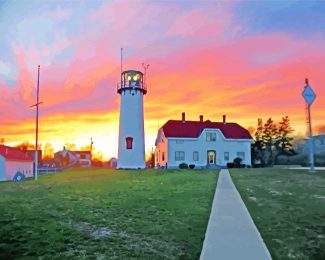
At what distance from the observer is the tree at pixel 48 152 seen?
358 feet

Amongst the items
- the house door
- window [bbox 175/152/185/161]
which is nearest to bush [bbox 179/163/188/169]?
window [bbox 175/152/185/161]

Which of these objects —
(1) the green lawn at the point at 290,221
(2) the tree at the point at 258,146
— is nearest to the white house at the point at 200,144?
(2) the tree at the point at 258,146

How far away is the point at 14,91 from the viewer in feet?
93.9

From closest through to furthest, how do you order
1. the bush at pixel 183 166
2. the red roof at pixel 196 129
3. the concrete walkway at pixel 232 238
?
the concrete walkway at pixel 232 238 < the bush at pixel 183 166 < the red roof at pixel 196 129

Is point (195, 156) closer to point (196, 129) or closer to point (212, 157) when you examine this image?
point (212, 157)

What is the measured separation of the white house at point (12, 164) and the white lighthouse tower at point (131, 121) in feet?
52.5

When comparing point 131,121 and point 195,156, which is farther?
point 195,156

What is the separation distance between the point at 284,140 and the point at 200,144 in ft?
77.0

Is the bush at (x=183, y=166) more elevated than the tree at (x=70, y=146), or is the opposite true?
the tree at (x=70, y=146)

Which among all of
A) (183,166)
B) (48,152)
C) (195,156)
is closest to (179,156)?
(183,166)

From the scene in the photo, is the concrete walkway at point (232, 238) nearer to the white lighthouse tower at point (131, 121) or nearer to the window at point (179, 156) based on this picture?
the white lighthouse tower at point (131, 121)

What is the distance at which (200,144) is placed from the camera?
4591 centimetres

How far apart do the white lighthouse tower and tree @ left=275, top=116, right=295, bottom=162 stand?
3095cm

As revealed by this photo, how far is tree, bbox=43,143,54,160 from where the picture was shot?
358 feet
